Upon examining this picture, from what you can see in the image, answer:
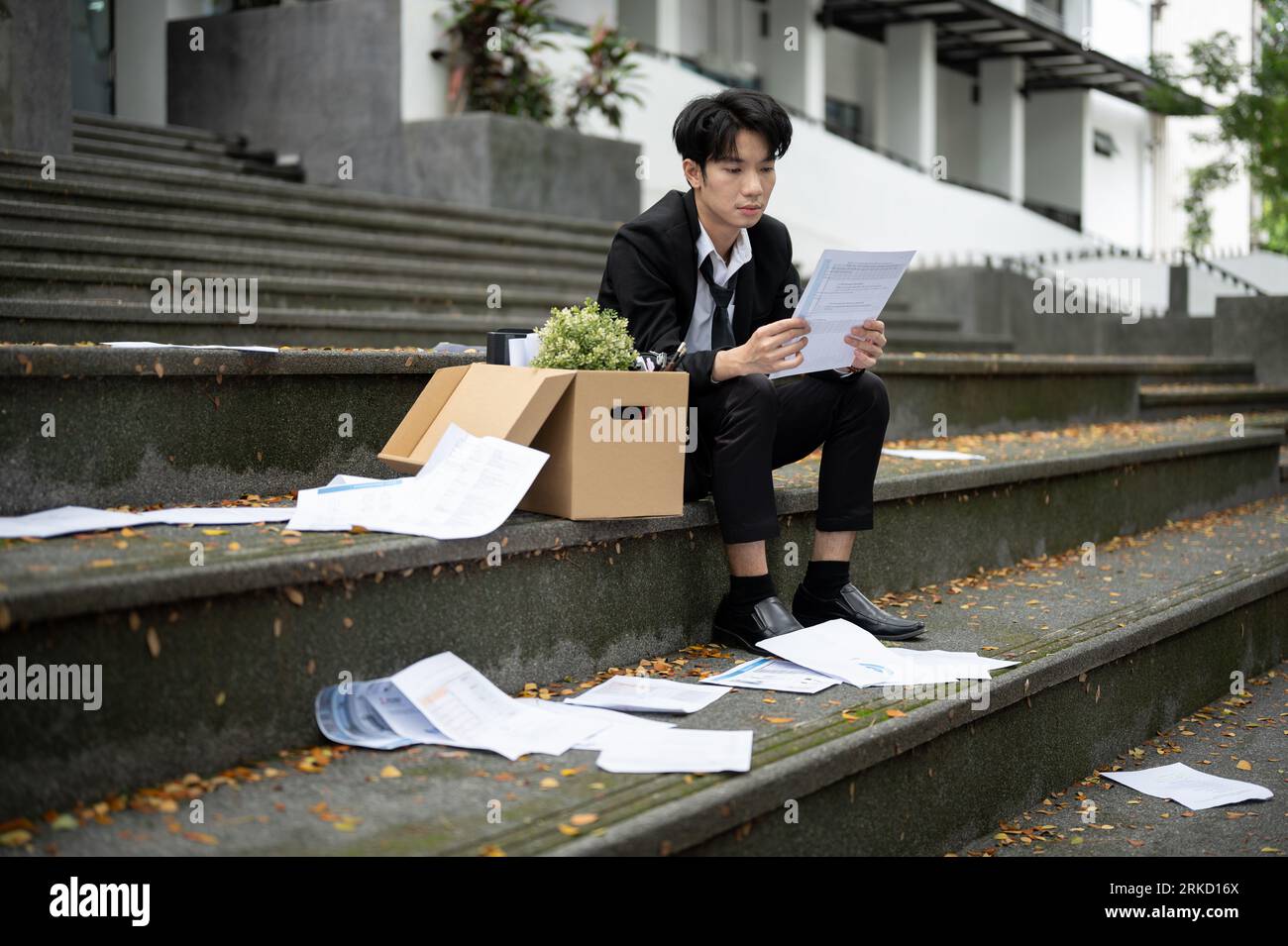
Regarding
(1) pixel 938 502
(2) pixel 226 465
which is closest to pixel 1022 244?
(1) pixel 938 502

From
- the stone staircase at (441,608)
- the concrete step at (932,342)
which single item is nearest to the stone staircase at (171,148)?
the stone staircase at (441,608)

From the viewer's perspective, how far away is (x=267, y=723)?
2.15 m

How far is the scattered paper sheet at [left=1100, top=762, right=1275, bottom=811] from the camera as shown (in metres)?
2.91

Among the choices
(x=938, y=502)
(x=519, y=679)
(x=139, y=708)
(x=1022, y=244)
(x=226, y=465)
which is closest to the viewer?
(x=139, y=708)

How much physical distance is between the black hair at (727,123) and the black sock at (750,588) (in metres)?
0.99

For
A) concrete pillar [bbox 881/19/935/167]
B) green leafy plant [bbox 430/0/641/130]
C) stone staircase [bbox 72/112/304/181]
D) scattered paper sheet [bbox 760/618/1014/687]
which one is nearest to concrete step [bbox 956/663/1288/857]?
scattered paper sheet [bbox 760/618/1014/687]

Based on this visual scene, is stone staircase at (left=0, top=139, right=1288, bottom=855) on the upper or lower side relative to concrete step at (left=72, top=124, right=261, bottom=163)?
lower

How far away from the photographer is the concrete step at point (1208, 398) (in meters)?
7.04

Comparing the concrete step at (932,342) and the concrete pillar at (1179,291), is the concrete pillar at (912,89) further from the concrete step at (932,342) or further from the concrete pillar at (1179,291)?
the concrete step at (932,342)

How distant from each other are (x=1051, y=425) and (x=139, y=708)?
5.03 meters

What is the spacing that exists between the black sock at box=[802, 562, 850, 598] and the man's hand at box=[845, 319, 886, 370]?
0.50 m

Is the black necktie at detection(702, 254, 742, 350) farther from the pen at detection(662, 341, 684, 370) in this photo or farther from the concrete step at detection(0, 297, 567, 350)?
the concrete step at detection(0, 297, 567, 350)
